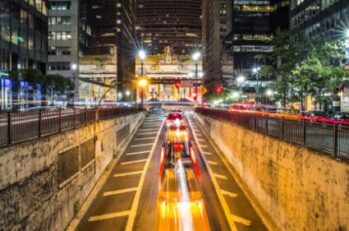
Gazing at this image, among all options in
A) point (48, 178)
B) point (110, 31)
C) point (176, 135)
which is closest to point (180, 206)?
point (48, 178)

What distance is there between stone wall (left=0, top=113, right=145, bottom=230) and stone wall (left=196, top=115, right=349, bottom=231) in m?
9.31

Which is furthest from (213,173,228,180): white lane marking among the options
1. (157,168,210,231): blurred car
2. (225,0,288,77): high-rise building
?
(225,0,288,77): high-rise building

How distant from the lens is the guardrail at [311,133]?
43.4ft

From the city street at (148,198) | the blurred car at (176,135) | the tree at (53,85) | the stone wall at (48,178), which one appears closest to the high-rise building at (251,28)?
the tree at (53,85)

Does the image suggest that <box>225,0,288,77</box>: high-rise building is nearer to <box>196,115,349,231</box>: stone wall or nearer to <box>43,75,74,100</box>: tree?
<box>43,75,74,100</box>: tree

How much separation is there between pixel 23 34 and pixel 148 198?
2268 inches

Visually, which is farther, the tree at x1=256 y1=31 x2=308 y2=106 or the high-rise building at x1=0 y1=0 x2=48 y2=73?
the high-rise building at x1=0 y1=0 x2=48 y2=73

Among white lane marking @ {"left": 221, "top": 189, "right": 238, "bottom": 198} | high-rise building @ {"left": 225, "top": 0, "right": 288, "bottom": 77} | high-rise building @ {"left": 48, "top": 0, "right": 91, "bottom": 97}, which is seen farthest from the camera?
high-rise building @ {"left": 225, "top": 0, "right": 288, "bottom": 77}

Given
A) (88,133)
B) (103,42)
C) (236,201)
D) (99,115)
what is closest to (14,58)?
(99,115)

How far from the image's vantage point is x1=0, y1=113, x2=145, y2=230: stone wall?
13508 millimetres

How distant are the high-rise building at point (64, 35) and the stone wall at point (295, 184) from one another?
10754 centimetres

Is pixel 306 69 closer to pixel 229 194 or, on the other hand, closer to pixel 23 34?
pixel 229 194

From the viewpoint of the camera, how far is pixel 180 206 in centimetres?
1564

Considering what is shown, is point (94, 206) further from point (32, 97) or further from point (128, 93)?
point (128, 93)
